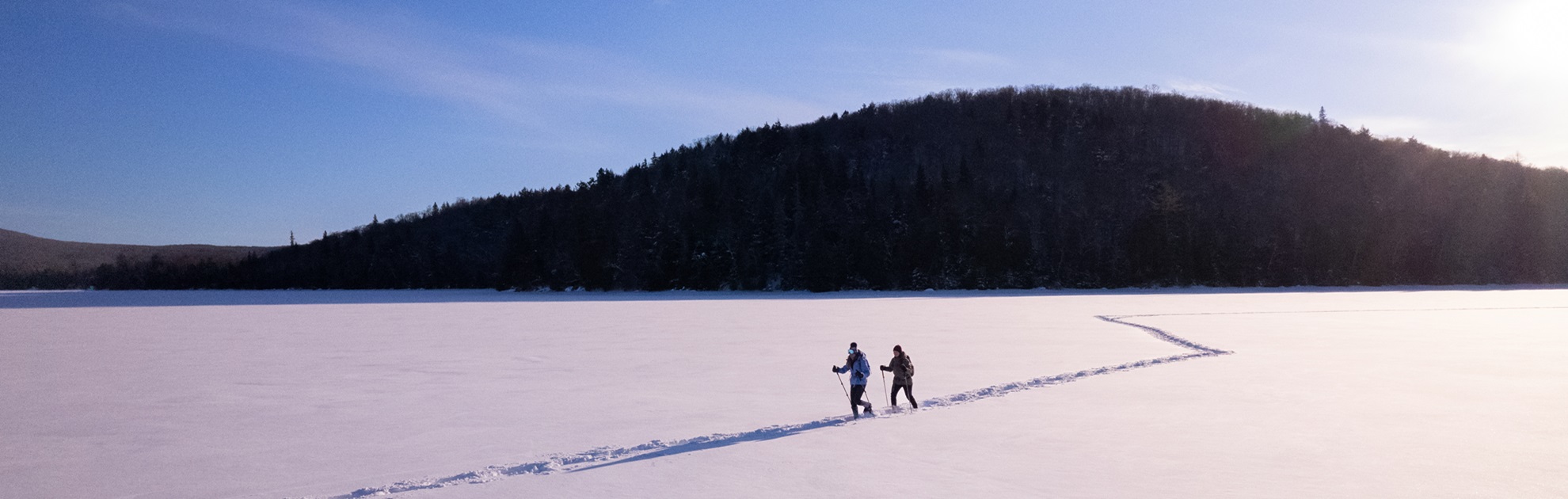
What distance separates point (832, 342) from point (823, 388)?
8.26 meters

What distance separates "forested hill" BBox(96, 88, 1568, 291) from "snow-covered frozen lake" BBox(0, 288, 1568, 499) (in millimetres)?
66679

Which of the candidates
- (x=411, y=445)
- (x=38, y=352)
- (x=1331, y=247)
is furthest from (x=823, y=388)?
(x=1331, y=247)

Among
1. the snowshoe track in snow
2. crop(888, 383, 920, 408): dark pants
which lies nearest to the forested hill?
the snowshoe track in snow

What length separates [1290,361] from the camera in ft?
59.7

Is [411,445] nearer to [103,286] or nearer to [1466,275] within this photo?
[1466,275]

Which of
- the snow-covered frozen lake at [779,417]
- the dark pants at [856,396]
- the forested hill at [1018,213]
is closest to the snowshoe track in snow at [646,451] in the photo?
the snow-covered frozen lake at [779,417]

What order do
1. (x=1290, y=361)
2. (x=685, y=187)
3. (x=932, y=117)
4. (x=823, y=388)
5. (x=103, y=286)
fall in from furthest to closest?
(x=103, y=286), (x=932, y=117), (x=685, y=187), (x=1290, y=361), (x=823, y=388)

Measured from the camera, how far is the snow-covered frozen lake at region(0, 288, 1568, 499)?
8.38 metres

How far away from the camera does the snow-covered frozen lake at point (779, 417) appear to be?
27.5 feet

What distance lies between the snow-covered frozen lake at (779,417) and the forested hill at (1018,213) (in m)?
66.7

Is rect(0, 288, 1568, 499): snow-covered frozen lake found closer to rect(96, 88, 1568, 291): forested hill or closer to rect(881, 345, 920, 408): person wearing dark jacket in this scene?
rect(881, 345, 920, 408): person wearing dark jacket

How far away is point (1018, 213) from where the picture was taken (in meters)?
103

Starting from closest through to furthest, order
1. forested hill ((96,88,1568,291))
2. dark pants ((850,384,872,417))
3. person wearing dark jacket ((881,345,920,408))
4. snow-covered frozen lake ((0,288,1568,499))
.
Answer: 1. snow-covered frozen lake ((0,288,1568,499))
2. dark pants ((850,384,872,417))
3. person wearing dark jacket ((881,345,920,408))
4. forested hill ((96,88,1568,291))

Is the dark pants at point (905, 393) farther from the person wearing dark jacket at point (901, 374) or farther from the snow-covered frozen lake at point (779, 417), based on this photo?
the snow-covered frozen lake at point (779, 417)
